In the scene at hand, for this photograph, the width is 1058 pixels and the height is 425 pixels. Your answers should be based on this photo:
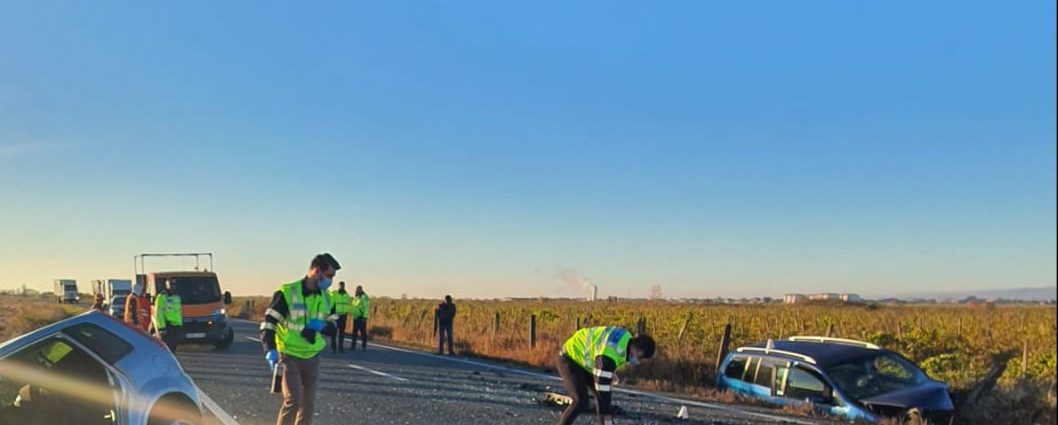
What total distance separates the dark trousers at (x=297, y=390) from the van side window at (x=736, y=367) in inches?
323

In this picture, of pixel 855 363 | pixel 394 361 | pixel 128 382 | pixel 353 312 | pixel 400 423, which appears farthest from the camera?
pixel 353 312

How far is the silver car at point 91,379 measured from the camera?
202 inches

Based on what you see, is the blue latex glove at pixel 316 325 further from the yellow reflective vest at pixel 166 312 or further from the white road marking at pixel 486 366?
the yellow reflective vest at pixel 166 312

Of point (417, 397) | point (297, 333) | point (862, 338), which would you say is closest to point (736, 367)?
point (417, 397)

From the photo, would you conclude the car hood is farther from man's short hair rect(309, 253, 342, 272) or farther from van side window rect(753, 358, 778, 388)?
man's short hair rect(309, 253, 342, 272)

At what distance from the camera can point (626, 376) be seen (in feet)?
52.0

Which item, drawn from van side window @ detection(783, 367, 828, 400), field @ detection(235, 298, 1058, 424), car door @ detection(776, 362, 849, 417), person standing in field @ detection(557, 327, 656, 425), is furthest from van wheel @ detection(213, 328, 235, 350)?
person standing in field @ detection(557, 327, 656, 425)

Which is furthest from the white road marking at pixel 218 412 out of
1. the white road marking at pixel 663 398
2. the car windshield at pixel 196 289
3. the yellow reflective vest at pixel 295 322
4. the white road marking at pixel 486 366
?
the car windshield at pixel 196 289

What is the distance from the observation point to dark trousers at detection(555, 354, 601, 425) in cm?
741

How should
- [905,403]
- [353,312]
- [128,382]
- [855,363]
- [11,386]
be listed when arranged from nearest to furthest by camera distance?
[128,382] < [11,386] < [905,403] < [855,363] < [353,312]

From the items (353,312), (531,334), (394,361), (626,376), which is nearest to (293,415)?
(626,376)

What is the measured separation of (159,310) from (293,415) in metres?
10.2

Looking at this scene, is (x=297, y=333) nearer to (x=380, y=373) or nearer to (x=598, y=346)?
(x=598, y=346)

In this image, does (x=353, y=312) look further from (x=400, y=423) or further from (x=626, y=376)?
(x=400, y=423)
